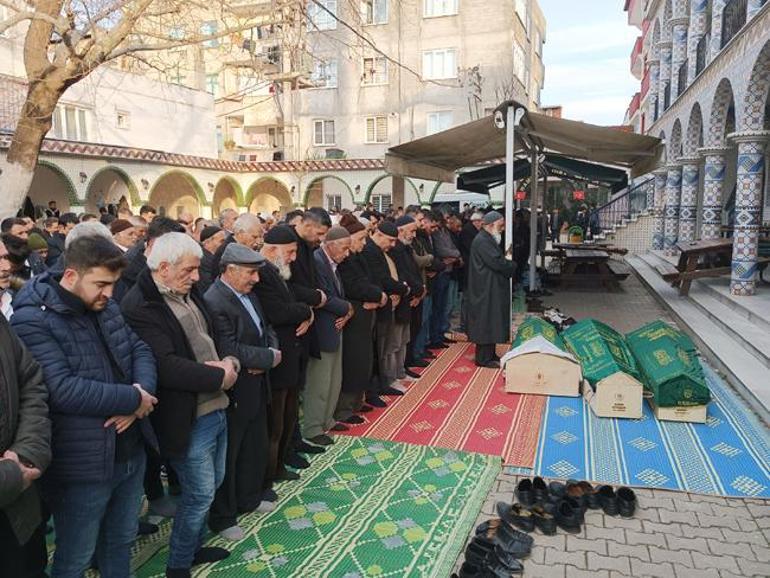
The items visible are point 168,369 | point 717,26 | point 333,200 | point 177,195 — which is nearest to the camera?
point 168,369

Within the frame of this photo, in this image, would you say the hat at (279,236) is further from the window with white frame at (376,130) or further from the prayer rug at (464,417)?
the window with white frame at (376,130)

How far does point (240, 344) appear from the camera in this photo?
3.41 m

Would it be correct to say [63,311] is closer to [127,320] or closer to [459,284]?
[127,320]

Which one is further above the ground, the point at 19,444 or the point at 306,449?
the point at 19,444

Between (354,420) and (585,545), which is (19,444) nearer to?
(585,545)

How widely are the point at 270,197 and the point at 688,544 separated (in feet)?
90.0

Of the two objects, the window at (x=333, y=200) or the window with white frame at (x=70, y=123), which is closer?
the window with white frame at (x=70, y=123)

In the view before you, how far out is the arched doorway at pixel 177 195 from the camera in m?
22.9

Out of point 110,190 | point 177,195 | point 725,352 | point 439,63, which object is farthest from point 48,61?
point 439,63

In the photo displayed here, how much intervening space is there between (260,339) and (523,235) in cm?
1071

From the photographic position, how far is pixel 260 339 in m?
3.60

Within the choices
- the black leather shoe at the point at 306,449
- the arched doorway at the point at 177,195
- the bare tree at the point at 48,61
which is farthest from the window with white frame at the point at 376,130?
the black leather shoe at the point at 306,449

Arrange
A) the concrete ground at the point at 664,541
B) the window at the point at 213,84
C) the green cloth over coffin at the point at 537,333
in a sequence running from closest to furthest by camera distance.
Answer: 1. the concrete ground at the point at 664,541
2. the green cloth over coffin at the point at 537,333
3. the window at the point at 213,84

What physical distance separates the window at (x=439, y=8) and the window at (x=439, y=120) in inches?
152
